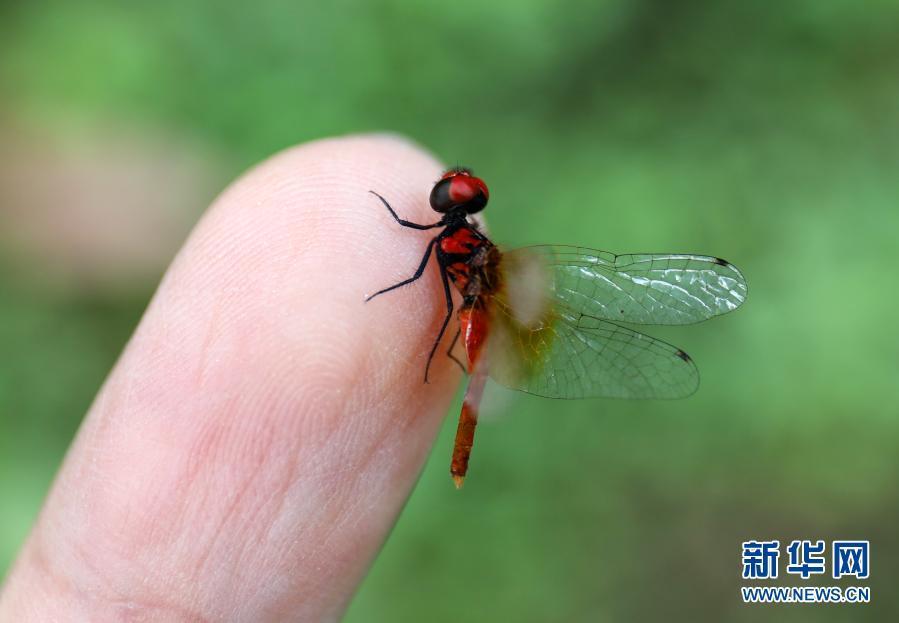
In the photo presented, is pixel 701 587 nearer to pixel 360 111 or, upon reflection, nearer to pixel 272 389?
pixel 272 389

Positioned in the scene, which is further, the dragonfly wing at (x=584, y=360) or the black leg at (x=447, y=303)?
the dragonfly wing at (x=584, y=360)

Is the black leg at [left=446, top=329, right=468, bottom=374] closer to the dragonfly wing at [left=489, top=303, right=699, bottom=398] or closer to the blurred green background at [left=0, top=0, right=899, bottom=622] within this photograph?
the dragonfly wing at [left=489, top=303, right=699, bottom=398]

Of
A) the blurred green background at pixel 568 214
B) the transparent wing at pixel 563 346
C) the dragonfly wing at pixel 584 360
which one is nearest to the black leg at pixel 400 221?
the transparent wing at pixel 563 346

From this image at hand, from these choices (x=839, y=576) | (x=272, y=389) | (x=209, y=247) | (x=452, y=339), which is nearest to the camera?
(x=272, y=389)

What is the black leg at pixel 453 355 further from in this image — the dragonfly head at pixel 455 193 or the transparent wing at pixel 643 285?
the dragonfly head at pixel 455 193

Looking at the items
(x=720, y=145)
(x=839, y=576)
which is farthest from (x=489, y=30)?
(x=839, y=576)

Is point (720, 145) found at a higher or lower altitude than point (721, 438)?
higher
